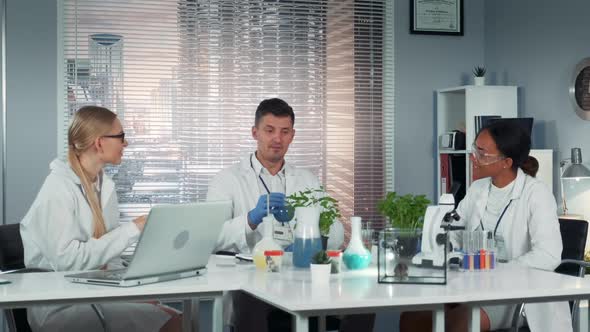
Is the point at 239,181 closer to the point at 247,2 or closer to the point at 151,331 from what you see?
the point at 151,331

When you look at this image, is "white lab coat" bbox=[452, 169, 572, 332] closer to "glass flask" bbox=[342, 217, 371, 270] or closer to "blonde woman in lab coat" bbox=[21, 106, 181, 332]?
"glass flask" bbox=[342, 217, 371, 270]

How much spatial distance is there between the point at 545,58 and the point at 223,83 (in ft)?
7.10

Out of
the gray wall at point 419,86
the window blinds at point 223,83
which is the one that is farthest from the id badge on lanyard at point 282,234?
the gray wall at point 419,86

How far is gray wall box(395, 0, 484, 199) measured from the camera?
6371 millimetres

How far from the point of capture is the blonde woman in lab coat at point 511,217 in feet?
Result: 11.2

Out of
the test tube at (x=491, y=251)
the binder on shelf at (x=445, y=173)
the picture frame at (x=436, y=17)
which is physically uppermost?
the picture frame at (x=436, y=17)

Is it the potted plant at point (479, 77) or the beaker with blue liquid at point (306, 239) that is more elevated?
the potted plant at point (479, 77)

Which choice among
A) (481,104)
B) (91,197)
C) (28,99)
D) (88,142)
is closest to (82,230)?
(91,197)

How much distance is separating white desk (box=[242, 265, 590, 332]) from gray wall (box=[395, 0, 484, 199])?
3223mm

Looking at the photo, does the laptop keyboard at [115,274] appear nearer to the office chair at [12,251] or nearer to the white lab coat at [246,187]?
the office chair at [12,251]

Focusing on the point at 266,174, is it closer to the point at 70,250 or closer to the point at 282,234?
the point at 282,234

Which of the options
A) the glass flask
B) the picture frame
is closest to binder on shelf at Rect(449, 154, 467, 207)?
the picture frame

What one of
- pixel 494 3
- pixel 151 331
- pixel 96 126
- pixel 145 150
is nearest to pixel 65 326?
pixel 151 331

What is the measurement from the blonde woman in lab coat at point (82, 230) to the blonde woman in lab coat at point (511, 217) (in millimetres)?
1170
